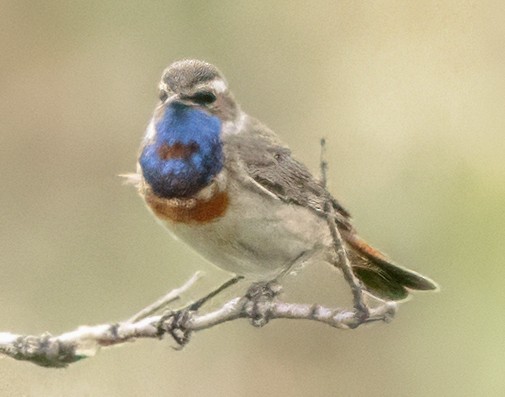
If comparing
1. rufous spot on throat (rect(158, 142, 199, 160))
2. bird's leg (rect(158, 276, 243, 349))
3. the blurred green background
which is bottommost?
bird's leg (rect(158, 276, 243, 349))

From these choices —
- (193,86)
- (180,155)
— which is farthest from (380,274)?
(193,86)

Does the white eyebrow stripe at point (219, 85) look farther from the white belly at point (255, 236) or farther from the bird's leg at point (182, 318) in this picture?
the bird's leg at point (182, 318)

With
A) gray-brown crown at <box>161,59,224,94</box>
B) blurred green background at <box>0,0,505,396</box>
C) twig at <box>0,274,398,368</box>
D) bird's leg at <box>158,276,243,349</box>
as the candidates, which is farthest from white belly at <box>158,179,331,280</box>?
blurred green background at <box>0,0,505,396</box>

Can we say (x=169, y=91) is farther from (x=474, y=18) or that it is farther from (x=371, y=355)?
(x=474, y=18)

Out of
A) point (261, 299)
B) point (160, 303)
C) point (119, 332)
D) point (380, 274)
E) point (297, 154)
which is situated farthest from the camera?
point (297, 154)

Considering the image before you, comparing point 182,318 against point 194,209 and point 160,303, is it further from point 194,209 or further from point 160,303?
point 160,303

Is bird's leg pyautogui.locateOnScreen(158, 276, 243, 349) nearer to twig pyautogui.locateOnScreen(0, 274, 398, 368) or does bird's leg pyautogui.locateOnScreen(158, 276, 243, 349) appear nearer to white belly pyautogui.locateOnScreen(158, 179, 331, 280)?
twig pyautogui.locateOnScreen(0, 274, 398, 368)
